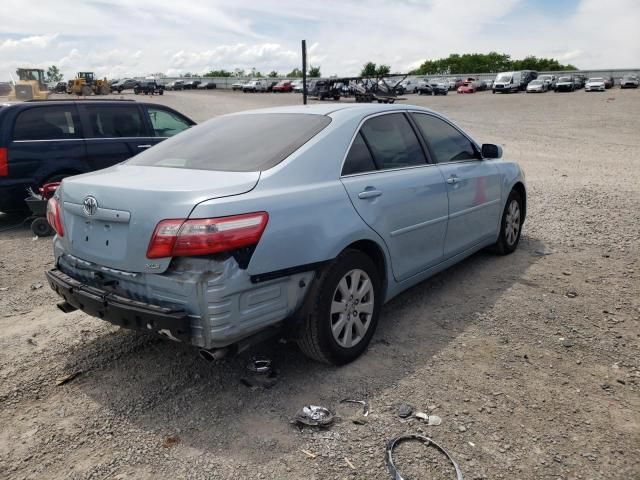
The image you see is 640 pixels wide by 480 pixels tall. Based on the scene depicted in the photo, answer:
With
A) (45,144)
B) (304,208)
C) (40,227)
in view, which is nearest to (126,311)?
(304,208)

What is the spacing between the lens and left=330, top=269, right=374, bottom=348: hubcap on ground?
131 inches

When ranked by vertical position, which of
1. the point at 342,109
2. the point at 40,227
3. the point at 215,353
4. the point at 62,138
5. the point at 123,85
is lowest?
the point at 40,227

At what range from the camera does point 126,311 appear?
2859 millimetres

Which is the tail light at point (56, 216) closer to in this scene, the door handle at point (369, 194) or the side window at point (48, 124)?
the door handle at point (369, 194)

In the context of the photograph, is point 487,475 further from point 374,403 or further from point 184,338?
point 184,338

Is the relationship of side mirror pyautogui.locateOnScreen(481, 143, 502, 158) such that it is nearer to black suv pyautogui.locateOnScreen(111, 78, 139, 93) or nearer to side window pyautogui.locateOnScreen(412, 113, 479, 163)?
side window pyautogui.locateOnScreen(412, 113, 479, 163)

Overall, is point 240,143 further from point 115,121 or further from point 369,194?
point 115,121

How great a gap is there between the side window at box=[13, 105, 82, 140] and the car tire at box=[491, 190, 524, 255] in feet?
19.3

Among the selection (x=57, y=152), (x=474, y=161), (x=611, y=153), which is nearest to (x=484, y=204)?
(x=474, y=161)

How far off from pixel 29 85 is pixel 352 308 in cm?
3762

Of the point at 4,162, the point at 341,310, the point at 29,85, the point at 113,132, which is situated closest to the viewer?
the point at 341,310

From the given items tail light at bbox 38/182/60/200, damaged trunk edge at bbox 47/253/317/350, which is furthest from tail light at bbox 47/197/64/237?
tail light at bbox 38/182/60/200

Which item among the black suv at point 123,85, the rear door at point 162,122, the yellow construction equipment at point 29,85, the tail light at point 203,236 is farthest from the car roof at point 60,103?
the black suv at point 123,85

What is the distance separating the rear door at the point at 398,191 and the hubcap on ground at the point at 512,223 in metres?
1.59
